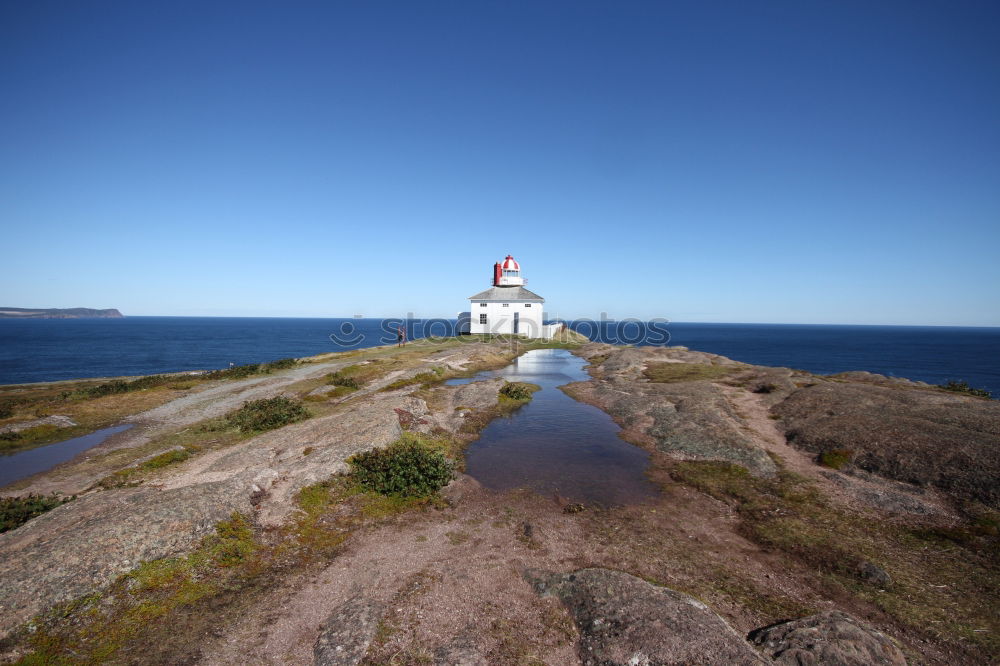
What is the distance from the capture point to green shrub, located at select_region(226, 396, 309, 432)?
24.1 m

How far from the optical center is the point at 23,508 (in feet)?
47.3

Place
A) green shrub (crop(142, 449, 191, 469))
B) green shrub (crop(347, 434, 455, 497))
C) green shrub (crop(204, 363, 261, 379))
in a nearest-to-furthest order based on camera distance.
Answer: green shrub (crop(347, 434, 455, 497))
green shrub (crop(142, 449, 191, 469))
green shrub (crop(204, 363, 261, 379))

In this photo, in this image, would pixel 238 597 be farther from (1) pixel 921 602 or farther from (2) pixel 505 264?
(2) pixel 505 264

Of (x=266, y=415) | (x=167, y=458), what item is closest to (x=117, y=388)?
(x=266, y=415)

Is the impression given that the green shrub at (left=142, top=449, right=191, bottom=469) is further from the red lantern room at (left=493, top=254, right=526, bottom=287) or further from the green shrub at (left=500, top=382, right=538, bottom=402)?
the red lantern room at (left=493, top=254, right=526, bottom=287)

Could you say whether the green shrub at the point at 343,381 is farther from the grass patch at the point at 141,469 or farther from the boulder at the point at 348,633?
the boulder at the point at 348,633

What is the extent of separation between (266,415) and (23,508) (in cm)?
1094

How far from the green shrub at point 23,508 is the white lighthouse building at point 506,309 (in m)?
67.8

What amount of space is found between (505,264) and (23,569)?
263ft

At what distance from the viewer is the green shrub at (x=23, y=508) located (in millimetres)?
13744

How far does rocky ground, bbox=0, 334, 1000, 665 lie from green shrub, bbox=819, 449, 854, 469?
0.14m

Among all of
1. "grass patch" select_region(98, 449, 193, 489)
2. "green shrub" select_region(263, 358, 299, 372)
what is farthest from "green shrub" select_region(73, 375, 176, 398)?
"grass patch" select_region(98, 449, 193, 489)

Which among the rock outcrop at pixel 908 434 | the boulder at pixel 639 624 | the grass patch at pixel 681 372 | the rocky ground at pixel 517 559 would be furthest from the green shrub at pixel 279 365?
the rock outcrop at pixel 908 434

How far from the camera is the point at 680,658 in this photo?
835cm
